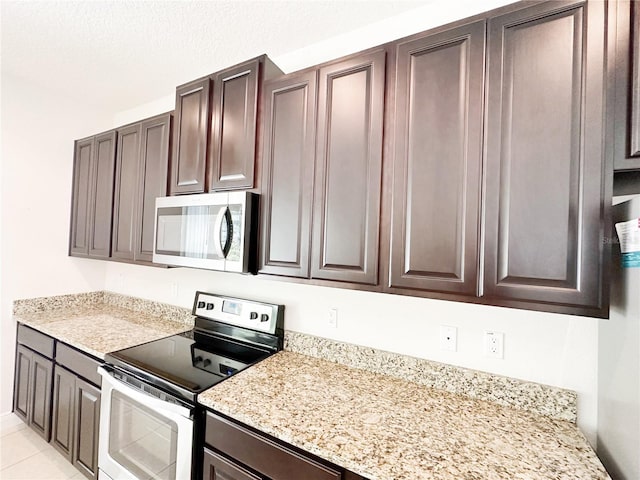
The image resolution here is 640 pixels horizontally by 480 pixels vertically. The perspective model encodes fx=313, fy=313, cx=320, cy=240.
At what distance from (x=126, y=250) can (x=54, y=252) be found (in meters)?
0.95

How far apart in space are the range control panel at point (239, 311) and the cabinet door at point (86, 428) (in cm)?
72

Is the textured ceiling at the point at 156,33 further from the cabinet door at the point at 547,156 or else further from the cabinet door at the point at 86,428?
the cabinet door at the point at 86,428

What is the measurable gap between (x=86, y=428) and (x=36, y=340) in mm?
875

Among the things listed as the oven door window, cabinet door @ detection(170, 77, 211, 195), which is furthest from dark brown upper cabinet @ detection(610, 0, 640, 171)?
the oven door window

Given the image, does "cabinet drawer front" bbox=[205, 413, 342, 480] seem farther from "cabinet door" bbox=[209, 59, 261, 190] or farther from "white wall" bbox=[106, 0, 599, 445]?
"cabinet door" bbox=[209, 59, 261, 190]

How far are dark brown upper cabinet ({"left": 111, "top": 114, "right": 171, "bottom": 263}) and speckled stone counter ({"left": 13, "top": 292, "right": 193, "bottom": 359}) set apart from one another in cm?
50

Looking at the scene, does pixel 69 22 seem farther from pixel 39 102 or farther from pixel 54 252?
pixel 54 252

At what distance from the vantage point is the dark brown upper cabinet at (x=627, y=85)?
2.85 ft

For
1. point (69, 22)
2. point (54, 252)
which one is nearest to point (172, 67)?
point (69, 22)

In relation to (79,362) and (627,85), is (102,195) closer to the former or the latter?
(79,362)

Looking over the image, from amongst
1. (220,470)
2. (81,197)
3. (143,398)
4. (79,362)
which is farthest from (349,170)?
(81,197)

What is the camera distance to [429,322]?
149cm

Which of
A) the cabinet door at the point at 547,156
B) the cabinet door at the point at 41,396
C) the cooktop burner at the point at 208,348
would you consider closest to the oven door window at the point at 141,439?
the cooktop burner at the point at 208,348

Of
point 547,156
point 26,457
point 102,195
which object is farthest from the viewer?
point 102,195
